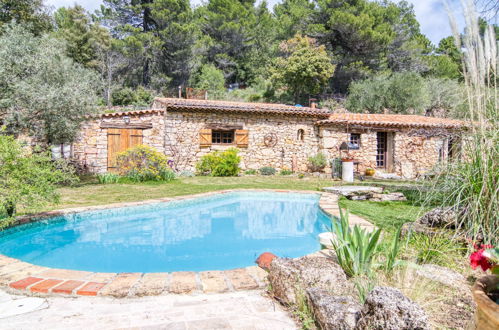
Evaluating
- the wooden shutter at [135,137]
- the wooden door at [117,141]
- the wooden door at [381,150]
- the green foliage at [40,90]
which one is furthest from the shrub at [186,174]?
the wooden door at [381,150]

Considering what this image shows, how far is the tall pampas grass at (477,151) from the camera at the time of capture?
101 inches

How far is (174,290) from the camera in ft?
8.54

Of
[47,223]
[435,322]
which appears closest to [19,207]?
[47,223]

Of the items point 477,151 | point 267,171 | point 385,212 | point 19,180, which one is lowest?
point 385,212

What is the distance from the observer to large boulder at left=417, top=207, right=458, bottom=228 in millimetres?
3123

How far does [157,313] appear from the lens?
226cm

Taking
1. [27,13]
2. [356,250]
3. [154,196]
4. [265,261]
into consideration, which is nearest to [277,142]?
[154,196]

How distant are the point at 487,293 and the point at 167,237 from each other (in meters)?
4.60

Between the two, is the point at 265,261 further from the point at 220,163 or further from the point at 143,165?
the point at 220,163

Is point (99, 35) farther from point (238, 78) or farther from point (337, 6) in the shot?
point (337, 6)

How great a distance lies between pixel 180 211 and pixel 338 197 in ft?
12.2

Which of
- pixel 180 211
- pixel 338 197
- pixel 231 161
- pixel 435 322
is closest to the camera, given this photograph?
pixel 435 322

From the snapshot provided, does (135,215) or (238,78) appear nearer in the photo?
(135,215)

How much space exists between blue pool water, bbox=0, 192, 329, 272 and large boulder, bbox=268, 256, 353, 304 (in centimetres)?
160
